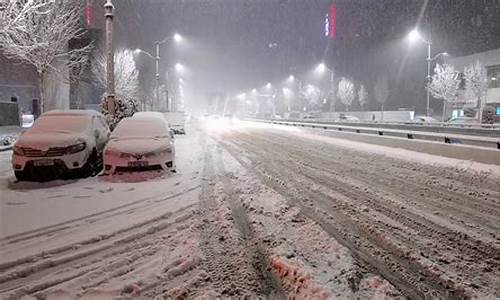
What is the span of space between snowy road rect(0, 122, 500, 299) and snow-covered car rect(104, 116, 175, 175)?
0.40m

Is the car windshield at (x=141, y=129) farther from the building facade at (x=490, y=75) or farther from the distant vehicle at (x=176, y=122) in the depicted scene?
the building facade at (x=490, y=75)

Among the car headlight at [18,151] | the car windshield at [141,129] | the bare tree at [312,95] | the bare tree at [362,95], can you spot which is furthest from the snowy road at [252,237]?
the bare tree at [312,95]

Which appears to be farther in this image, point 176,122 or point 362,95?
point 362,95

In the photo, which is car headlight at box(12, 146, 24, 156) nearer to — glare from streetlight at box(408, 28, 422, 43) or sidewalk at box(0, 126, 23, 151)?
sidewalk at box(0, 126, 23, 151)

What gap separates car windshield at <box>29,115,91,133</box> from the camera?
1017 cm

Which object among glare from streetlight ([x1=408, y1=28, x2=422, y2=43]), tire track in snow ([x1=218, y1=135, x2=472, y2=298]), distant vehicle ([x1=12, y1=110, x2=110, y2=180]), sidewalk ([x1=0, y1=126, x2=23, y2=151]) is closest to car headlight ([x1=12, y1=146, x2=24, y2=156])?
distant vehicle ([x1=12, y1=110, x2=110, y2=180])

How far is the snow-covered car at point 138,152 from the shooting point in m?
9.27

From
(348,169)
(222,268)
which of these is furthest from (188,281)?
(348,169)

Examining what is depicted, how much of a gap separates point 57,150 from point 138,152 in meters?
1.88

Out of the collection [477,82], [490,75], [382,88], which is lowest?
[477,82]

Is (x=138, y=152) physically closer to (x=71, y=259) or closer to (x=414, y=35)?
(x=71, y=259)

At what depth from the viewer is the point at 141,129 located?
35.6ft

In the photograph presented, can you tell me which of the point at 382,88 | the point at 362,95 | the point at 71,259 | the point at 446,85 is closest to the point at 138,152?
the point at 71,259

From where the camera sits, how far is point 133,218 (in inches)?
236
